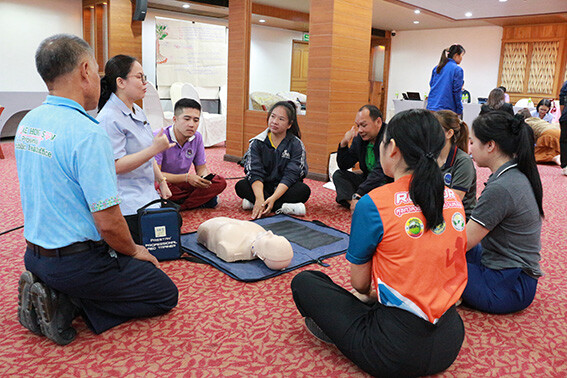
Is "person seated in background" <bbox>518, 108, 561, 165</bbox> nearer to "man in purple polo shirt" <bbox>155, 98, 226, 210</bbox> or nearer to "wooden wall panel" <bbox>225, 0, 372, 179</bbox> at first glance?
"wooden wall panel" <bbox>225, 0, 372, 179</bbox>

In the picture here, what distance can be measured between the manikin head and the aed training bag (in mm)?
472

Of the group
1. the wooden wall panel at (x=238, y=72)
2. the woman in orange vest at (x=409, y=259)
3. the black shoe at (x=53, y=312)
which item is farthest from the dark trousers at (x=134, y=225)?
the wooden wall panel at (x=238, y=72)

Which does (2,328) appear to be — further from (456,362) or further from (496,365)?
(496,365)

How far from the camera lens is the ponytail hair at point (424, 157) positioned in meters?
1.41

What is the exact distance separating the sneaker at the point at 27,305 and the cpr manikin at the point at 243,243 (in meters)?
1.03

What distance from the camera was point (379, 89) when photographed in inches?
533

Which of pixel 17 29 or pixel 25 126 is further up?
pixel 17 29

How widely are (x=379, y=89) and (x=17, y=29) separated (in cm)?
909

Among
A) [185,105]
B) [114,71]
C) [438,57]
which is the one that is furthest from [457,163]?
[438,57]

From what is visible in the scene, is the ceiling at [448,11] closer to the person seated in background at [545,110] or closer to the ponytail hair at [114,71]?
the person seated in background at [545,110]

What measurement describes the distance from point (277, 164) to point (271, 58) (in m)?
4.88

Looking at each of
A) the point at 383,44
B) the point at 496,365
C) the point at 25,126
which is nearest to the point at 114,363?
the point at 25,126

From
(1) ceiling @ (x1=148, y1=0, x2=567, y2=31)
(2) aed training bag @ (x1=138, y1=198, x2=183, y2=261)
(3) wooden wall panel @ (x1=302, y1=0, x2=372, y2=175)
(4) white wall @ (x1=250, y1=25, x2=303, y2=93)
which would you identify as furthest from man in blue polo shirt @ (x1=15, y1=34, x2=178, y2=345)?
(1) ceiling @ (x1=148, y1=0, x2=567, y2=31)

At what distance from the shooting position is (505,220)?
2.02m
